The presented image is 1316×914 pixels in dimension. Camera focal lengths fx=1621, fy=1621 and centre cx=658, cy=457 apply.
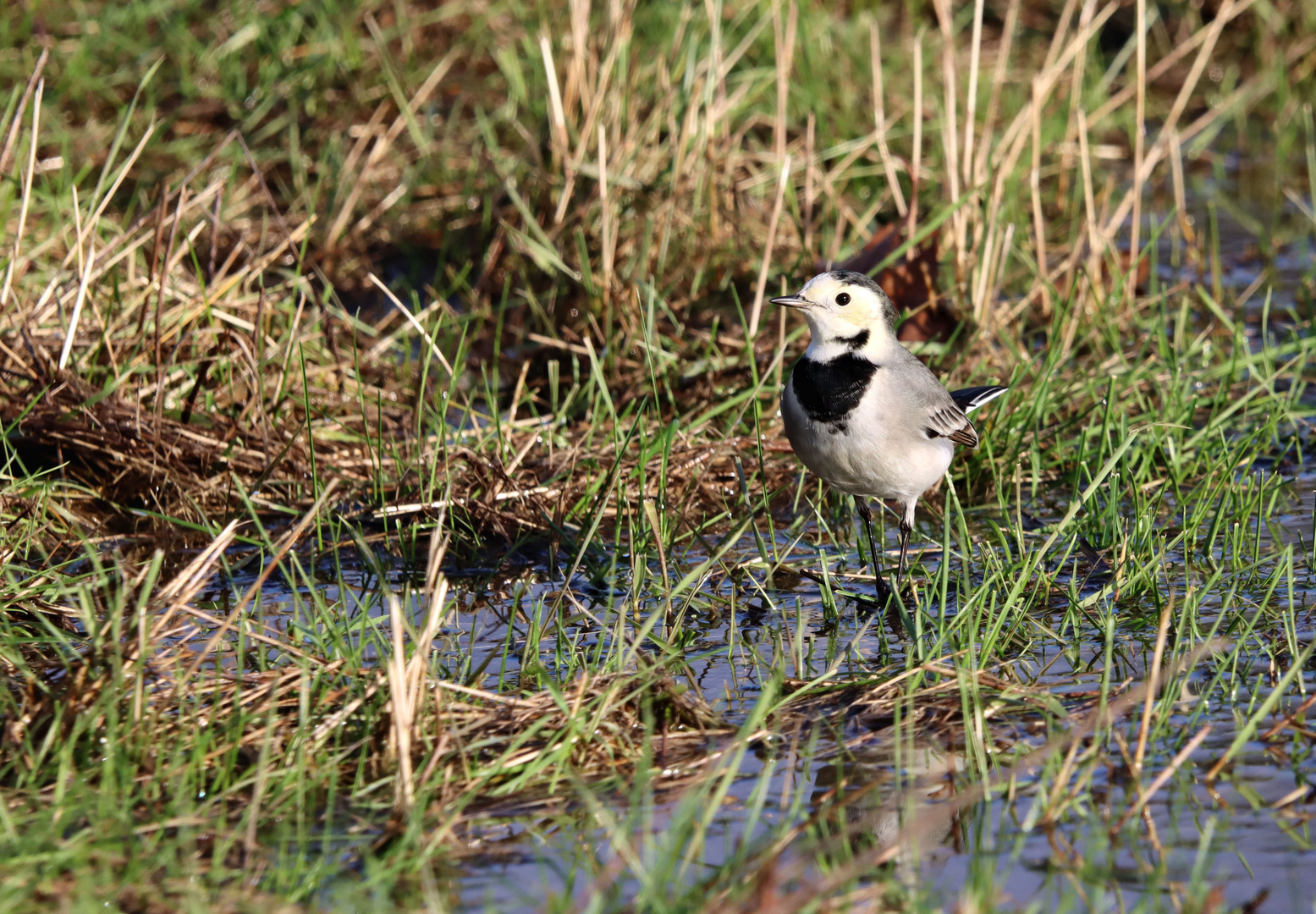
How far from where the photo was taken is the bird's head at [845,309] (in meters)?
5.36

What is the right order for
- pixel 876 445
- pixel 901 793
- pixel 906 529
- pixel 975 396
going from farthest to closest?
pixel 975 396 → pixel 906 529 → pixel 876 445 → pixel 901 793

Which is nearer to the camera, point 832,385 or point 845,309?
point 832,385

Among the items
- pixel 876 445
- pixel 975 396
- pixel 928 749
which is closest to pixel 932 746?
pixel 928 749

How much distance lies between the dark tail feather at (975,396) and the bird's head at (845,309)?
0.51 meters

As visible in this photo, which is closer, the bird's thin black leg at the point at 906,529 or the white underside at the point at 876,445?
the white underside at the point at 876,445

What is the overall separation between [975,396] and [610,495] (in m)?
1.36

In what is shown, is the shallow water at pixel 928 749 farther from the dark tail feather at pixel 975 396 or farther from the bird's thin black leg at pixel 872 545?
the dark tail feather at pixel 975 396

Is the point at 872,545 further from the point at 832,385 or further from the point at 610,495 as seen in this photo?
the point at 610,495

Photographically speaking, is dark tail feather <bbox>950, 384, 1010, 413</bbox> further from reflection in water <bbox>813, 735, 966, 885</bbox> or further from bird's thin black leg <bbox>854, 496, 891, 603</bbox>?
reflection in water <bbox>813, 735, 966, 885</bbox>

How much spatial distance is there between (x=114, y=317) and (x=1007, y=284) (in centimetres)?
454

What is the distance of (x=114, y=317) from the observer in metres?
6.36

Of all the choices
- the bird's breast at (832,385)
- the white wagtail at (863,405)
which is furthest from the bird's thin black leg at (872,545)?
the bird's breast at (832,385)

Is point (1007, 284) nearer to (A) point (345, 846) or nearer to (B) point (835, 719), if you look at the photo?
(B) point (835, 719)

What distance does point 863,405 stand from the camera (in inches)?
207
